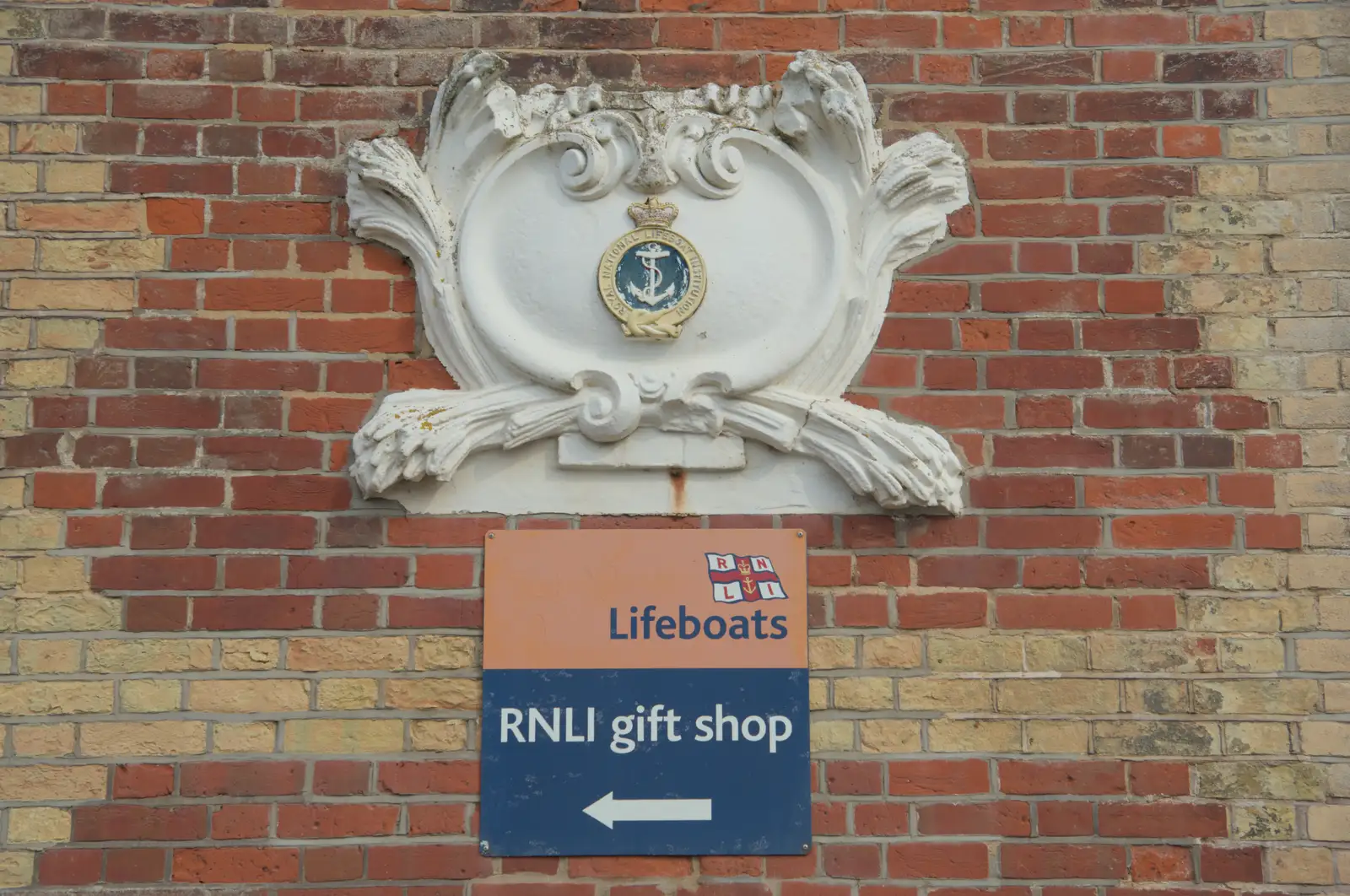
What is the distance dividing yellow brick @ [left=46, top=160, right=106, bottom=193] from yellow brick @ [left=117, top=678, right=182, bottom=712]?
111 cm

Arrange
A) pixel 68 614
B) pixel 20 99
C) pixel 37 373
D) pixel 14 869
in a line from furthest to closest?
pixel 20 99 < pixel 37 373 < pixel 68 614 < pixel 14 869

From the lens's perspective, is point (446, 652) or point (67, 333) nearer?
point (446, 652)

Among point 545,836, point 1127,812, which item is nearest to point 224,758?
point 545,836

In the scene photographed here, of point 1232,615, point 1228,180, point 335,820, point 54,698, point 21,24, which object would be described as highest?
point 21,24

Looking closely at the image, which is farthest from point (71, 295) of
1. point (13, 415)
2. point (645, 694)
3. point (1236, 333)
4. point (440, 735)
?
point (1236, 333)

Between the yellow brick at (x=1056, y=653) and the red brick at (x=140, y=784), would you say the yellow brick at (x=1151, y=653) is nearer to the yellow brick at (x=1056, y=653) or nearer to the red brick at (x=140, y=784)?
the yellow brick at (x=1056, y=653)

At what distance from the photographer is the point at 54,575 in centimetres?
333

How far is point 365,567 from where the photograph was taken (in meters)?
3.35

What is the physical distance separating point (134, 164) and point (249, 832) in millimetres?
1511

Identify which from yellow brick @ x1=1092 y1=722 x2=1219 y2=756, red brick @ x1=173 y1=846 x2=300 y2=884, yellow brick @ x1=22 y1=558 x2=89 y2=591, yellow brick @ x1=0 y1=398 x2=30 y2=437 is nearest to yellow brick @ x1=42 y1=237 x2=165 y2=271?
yellow brick @ x1=0 y1=398 x2=30 y2=437

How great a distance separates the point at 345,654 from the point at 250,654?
0.20 m

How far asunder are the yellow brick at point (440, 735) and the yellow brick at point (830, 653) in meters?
0.75

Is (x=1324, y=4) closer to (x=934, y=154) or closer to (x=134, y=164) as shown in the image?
(x=934, y=154)

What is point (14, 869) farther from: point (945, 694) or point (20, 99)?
point (945, 694)
